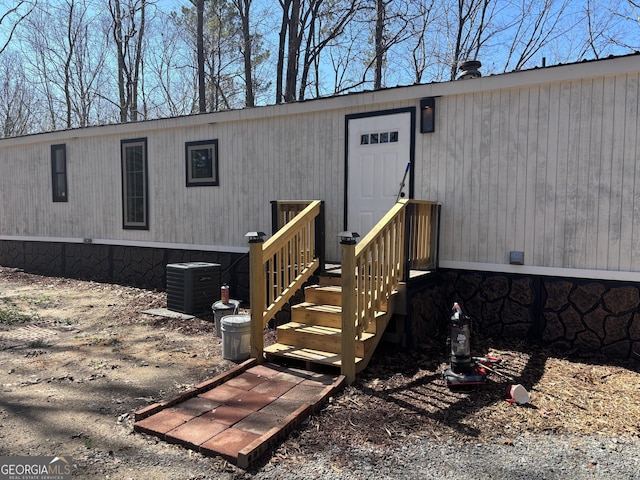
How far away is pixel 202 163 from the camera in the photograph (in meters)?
7.80

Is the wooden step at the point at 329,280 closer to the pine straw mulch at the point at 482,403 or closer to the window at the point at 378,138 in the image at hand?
the pine straw mulch at the point at 482,403

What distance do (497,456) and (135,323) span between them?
4.70 m

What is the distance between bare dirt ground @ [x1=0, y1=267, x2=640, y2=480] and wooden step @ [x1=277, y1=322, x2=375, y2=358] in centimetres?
28

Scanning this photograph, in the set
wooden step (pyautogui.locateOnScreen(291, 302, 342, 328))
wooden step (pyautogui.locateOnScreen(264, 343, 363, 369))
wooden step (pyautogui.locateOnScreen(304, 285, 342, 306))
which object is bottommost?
wooden step (pyautogui.locateOnScreen(264, 343, 363, 369))

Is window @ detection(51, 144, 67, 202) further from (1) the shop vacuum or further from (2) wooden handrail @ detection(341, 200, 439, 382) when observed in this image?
(1) the shop vacuum

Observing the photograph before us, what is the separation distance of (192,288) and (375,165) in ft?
9.74

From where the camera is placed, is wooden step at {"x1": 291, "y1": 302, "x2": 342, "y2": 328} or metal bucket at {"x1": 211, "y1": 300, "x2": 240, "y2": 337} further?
metal bucket at {"x1": 211, "y1": 300, "x2": 240, "y2": 337}

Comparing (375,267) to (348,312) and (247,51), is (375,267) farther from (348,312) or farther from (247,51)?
(247,51)

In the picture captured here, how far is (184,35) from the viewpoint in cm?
1950

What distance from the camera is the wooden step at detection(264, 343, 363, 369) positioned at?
4.13 m

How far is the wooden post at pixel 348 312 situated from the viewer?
12.9 feet

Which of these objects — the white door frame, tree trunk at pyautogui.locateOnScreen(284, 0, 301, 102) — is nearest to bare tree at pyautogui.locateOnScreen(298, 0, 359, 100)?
tree trunk at pyautogui.locateOnScreen(284, 0, 301, 102)

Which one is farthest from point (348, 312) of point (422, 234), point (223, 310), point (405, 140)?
point (405, 140)

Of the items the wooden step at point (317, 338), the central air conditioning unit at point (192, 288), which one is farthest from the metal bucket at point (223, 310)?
the central air conditioning unit at point (192, 288)
